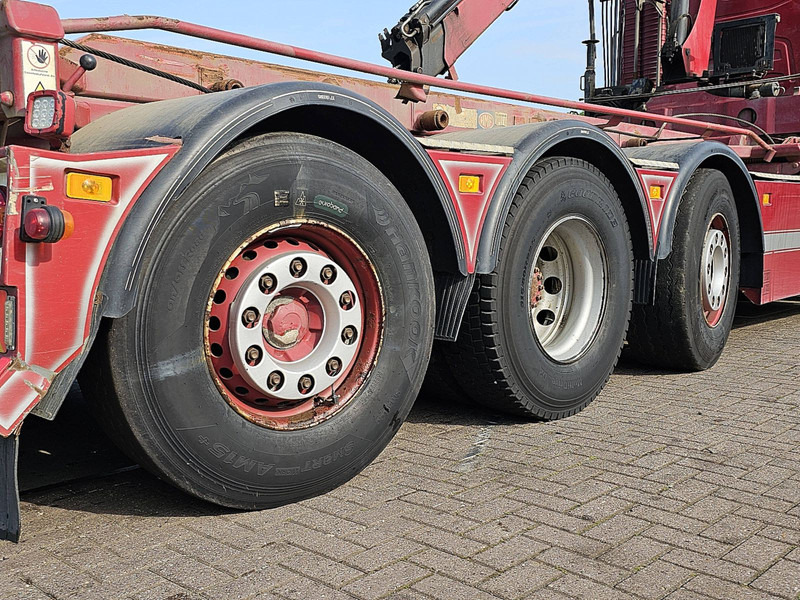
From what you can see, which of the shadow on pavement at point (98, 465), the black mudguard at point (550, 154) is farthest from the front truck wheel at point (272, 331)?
the black mudguard at point (550, 154)

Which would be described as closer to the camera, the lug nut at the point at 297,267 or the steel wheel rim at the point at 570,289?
the lug nut at the point at 297,267

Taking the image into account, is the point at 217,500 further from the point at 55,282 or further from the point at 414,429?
the point at 414,429

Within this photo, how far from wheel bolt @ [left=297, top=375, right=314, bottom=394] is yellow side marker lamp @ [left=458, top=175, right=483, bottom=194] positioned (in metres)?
1.02

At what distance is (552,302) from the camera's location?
4352 millimetres

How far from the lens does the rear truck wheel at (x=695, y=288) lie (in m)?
4.97

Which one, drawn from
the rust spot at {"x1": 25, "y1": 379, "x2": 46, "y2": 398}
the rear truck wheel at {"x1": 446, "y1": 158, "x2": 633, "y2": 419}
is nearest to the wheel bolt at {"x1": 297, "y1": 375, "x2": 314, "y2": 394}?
the rust spot at {"x1": 25, "y1": 379, "x2": 46, "y2": 398}


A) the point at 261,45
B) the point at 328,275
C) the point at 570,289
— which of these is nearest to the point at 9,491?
the point at 328,275

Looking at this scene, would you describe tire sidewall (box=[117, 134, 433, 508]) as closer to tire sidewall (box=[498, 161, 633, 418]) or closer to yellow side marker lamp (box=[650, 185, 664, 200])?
tire sidewall (box=[498, 161, 633, 418])

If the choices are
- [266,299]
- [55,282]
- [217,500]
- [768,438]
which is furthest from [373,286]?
[768,438]

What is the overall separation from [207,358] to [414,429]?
148cm

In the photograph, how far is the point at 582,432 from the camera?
12.8 ft

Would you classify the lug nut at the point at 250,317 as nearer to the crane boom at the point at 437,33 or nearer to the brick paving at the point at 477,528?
the brick paving at the point at 477,528

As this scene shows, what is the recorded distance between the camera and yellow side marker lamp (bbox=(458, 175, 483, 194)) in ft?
11.4

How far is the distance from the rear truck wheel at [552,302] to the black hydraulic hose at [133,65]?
1416mm
